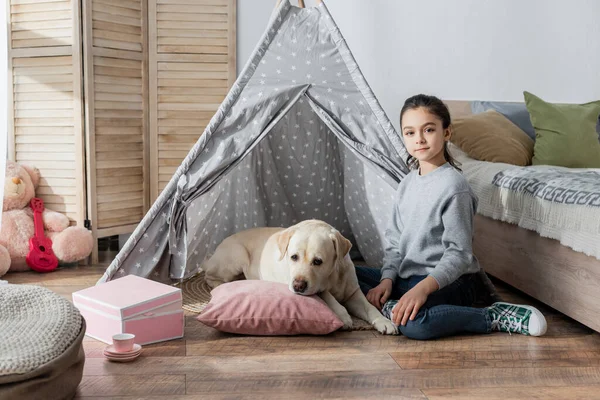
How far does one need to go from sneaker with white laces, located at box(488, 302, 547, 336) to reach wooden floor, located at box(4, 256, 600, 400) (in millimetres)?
41

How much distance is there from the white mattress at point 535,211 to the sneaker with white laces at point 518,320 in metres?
0.29

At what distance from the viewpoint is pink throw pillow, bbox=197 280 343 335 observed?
2.37 m

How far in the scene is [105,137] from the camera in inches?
147

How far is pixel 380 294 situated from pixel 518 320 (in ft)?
1.73

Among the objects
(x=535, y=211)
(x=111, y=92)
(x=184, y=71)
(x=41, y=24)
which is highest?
(x=41, y=24)

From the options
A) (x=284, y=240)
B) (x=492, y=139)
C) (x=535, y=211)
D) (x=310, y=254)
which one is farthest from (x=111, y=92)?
(x=535, y=211)

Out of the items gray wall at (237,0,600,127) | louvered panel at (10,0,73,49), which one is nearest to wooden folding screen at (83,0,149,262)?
louvered panel at (10,0,73,49)

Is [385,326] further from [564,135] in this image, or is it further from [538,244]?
[564,135]

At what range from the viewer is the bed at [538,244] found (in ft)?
7.91

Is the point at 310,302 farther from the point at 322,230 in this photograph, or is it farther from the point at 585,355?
the point at 585,355

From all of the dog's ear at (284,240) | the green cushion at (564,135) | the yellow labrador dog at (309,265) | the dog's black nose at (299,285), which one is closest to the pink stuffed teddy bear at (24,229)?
the yellow labrador dog at (309,265)

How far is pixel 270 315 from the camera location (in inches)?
93.0

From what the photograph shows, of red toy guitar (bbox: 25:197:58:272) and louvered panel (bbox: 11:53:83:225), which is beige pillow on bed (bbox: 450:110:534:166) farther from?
red toy guitar (bbox: 25:197:58:272)

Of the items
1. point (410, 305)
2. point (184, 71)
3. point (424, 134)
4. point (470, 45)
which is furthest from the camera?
point (470, 45)
